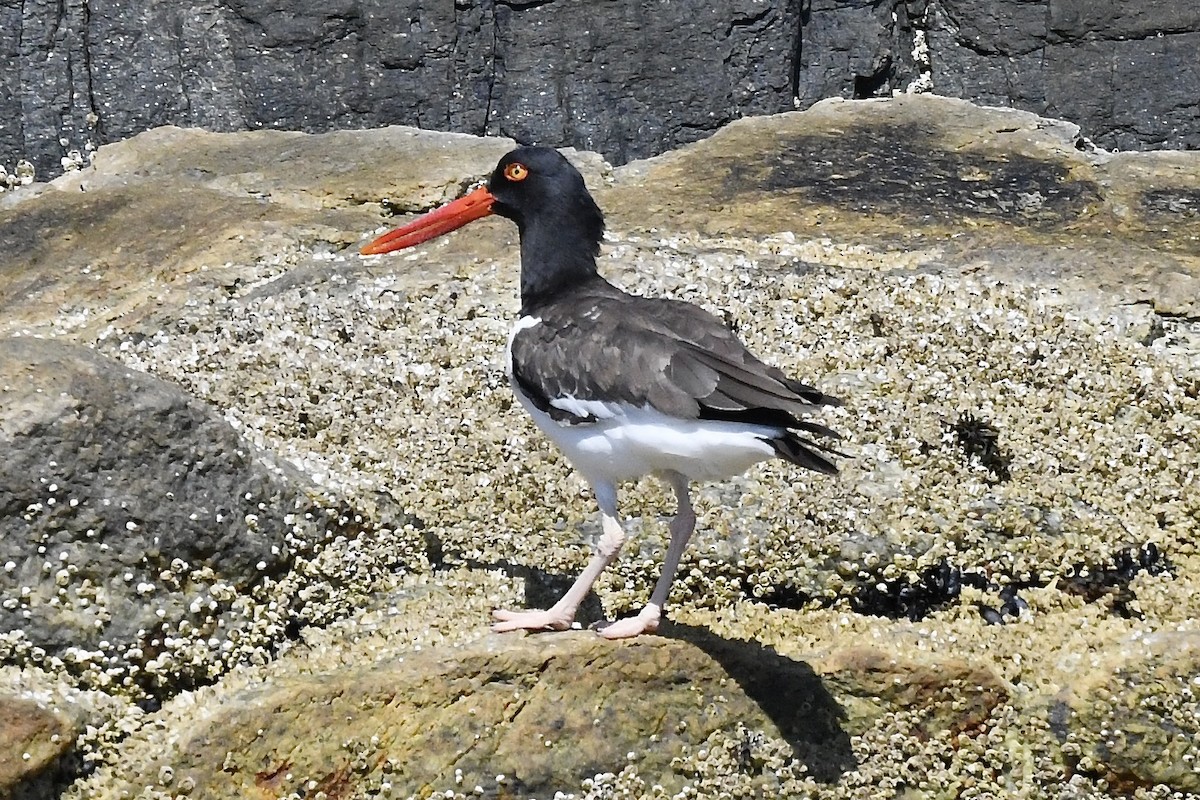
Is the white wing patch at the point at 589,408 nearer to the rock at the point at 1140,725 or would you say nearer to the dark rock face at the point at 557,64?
the rock at the point at 1140,725

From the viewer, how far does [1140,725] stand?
546 centimetres

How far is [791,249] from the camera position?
8828 mm

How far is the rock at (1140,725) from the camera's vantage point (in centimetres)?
546

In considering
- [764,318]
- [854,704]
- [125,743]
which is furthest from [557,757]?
[764,318]

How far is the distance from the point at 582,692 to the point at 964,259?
4.49m

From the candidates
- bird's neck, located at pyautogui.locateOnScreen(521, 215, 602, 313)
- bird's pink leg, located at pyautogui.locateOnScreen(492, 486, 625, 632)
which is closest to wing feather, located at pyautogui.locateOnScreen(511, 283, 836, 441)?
bird's neck, located at pyautogui.locateOnScreen(521, 215, 602, 313)

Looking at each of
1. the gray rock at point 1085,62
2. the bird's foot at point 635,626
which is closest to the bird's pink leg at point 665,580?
the bird's foot at point 635,626

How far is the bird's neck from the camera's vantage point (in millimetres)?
6137

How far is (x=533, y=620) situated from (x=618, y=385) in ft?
3.22

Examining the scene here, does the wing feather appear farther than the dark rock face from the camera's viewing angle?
No

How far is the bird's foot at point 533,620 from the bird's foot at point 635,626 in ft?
0.52

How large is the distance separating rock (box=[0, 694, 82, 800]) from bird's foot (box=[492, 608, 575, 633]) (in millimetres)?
1568

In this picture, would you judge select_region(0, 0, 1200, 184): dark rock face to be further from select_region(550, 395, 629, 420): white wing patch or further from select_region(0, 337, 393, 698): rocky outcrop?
select_region(550, 395, 629, 420): white wing patch

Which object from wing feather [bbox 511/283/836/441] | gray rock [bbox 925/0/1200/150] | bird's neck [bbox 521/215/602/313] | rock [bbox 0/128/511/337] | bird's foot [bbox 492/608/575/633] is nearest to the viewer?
wing feather [bbox 511/283/836/441]
